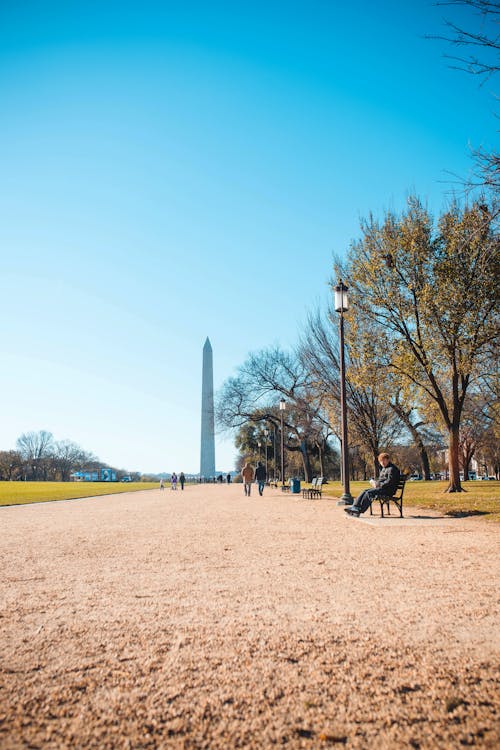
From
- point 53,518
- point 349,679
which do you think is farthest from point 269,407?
point 349,679

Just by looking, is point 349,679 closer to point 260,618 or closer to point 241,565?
point 260,618

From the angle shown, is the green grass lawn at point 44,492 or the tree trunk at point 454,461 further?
the green grass lawn at point 44,492

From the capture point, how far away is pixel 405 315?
69.4ft

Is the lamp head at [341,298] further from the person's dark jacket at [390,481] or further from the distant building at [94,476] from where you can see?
the distant building at [94,476]

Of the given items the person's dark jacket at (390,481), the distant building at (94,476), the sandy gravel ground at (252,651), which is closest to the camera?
the sandy gravel ground at (252,651)

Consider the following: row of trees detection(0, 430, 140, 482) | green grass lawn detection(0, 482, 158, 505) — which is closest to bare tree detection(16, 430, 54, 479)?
row of trees detection(0, 430, 140, 482)

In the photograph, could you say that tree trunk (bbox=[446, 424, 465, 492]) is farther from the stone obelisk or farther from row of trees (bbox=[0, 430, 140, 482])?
row of trees (bbox=[0, 430, 140, 482])

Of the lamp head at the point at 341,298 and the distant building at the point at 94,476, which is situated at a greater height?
the lamp head at the point at 341,298

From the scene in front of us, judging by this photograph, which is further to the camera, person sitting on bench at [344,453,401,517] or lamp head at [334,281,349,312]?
lamp head at [334,281,349,312]

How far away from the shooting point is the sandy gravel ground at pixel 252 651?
2.45 metres

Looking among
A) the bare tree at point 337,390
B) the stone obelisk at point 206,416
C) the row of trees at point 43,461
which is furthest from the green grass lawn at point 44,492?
the row of trees at point 43,461

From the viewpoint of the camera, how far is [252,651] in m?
3.45

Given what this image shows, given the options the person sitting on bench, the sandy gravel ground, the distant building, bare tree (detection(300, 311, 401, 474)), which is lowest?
the distant building

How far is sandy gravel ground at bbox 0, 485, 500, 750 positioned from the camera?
2453 millimetres
